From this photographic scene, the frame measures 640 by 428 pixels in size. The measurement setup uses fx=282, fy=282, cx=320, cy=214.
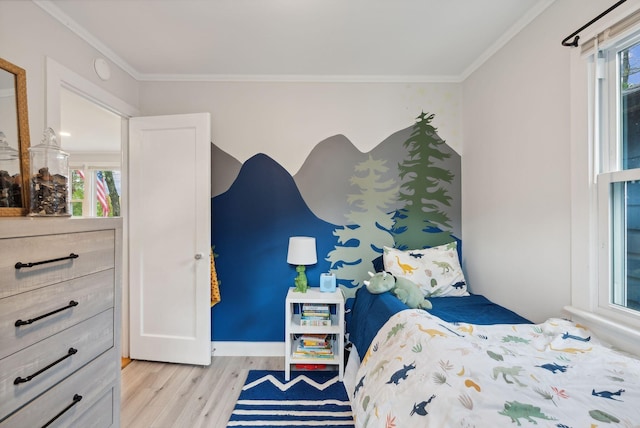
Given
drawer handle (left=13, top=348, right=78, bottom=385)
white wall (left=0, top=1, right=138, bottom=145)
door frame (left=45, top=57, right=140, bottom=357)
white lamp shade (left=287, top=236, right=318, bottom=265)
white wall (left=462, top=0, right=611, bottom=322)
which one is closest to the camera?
drawer handle (left=13, top=348, right=78, bottom=385)

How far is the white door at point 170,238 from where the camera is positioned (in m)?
2.35

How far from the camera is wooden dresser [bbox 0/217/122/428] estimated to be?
92 centimetres

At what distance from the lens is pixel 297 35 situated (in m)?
1.95

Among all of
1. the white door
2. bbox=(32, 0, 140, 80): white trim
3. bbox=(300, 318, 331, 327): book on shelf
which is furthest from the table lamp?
bbox=(32, 0, 140, 80): white trim

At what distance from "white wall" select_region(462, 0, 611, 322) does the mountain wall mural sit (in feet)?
1.22

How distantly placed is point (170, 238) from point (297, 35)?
1.88 meters

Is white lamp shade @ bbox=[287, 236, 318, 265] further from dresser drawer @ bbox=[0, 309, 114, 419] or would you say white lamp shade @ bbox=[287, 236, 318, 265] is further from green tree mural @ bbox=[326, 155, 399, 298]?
dresser drawer @ bbox=[0, 309, 114, 419]

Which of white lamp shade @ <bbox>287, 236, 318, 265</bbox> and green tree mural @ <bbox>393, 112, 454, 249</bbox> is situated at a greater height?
green tree mural @ <bbox>393, 112, 454, 249</bbox>

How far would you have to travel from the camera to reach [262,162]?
101 inches

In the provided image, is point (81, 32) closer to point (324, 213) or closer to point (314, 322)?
point (324, 213)

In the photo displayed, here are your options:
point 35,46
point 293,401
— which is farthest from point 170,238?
point 293,401

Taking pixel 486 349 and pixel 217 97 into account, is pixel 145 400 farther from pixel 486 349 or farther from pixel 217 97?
pixel 217 97

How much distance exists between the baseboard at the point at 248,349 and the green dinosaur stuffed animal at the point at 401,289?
43.5 inches

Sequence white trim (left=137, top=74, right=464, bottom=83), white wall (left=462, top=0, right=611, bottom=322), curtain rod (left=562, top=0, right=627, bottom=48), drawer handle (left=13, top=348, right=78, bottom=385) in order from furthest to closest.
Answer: white trim (left=137, top=74, right=464, bottom=83) → white wall (left=462, top=0, right=611, bottom=322) → curtain rod (left=562, top=0, right=627, bottom=48) → drawer handle (left=13, top=348, right=78, bottom=385)
